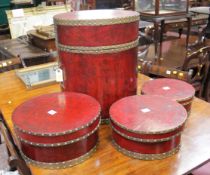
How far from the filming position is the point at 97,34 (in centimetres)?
93

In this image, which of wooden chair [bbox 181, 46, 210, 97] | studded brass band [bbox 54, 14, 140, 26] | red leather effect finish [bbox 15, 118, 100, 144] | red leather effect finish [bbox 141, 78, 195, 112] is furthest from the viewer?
wooden chair [bbox 181, 46, 210, 97]

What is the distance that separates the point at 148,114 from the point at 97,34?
33 centimetres

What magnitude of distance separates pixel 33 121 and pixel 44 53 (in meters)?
1.75

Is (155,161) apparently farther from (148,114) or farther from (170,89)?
(170,89)

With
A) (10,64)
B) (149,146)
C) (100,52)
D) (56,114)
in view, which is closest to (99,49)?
(100,52)

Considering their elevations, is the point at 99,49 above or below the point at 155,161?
above

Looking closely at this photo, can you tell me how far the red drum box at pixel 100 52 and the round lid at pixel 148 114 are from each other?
0.09m

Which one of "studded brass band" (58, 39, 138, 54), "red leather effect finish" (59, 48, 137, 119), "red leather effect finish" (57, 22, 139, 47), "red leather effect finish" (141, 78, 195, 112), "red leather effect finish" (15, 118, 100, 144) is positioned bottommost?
"red leather effect finish" (15, 118, 100, 144)

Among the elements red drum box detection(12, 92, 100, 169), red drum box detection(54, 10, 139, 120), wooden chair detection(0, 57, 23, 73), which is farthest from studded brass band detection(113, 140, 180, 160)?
wooden chair detection(0, 57, 23, 73)

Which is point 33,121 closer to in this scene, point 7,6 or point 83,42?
point 83,42

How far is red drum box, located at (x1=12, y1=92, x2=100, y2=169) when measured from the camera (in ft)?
2.64

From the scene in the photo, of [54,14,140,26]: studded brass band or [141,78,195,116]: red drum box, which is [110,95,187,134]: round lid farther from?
[54,14,140,26]: studded brass band

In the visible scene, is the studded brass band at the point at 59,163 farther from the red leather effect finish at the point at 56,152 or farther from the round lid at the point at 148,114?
the round lid at the point at 148,114

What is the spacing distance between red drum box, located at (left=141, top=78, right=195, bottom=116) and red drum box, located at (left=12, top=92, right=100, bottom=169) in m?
0.30
